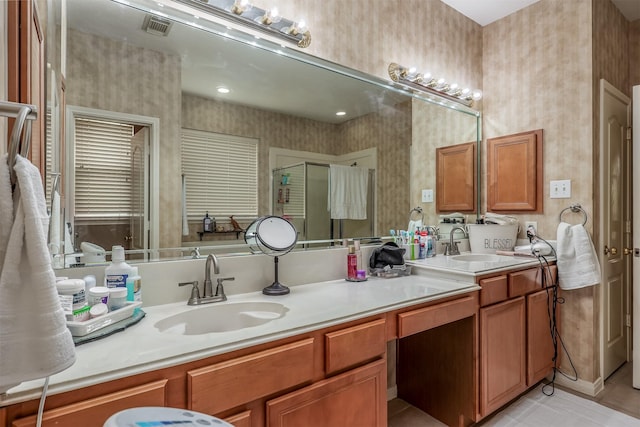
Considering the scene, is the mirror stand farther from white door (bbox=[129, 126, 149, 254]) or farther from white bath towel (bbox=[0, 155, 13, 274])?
white bath towel (bbox=[0, 155, 13, 274])

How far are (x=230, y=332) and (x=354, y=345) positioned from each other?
18.0 inches

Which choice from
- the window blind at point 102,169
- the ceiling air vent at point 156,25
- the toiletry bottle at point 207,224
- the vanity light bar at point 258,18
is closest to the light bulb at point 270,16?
the vanity light bar at point 258,18

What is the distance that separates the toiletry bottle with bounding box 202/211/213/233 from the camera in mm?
1538

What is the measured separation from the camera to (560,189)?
240 cm

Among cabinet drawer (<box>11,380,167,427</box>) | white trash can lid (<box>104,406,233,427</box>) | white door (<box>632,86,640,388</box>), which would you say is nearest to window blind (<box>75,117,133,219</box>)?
cabinet drawer (<box>11,380,167,427</box>)

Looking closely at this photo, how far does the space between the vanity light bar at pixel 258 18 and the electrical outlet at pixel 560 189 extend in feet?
6.26

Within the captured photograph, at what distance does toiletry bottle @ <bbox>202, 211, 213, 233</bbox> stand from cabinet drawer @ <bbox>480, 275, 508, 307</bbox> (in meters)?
1.36

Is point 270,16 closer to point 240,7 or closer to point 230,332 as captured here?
point 240,7

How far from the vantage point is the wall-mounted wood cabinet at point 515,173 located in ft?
8.30

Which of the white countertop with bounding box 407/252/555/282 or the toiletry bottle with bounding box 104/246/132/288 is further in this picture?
the white countertop with bounding box 407/252/555/282

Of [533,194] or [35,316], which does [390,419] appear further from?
[35,316]

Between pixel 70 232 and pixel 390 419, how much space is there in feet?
6.14

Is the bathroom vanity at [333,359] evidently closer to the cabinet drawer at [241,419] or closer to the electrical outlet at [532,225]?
the cabinet drawer at [241,419]

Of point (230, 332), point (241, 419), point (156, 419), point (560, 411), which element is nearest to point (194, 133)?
point (230, 332)
